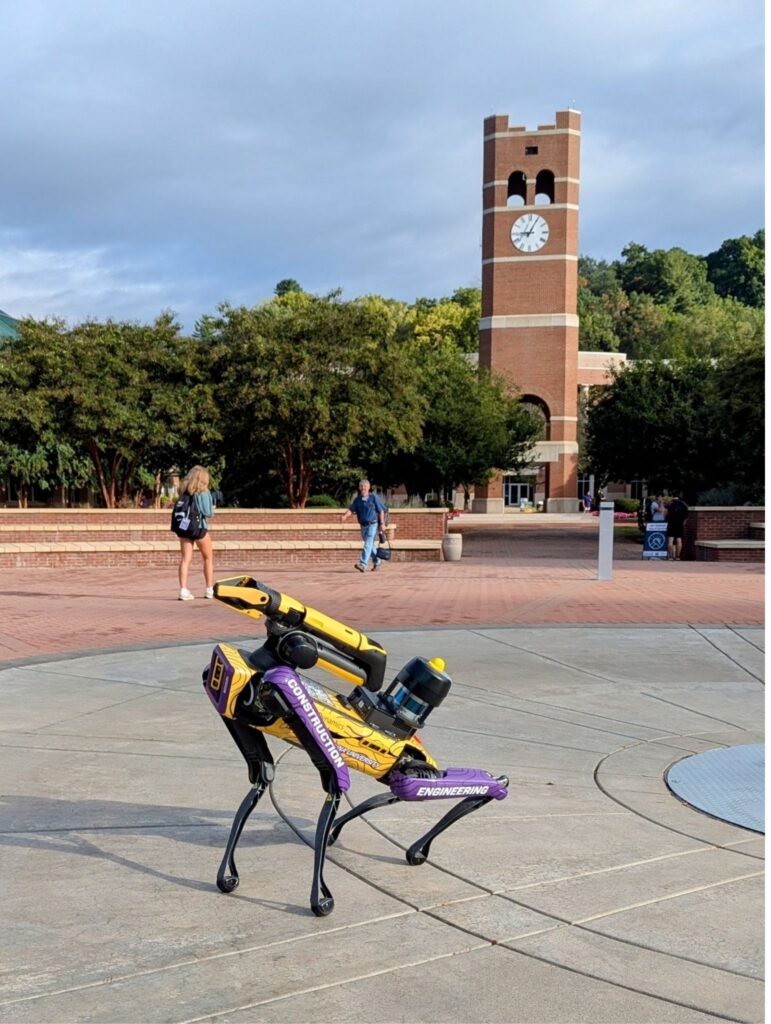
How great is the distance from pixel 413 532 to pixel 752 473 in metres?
11.2

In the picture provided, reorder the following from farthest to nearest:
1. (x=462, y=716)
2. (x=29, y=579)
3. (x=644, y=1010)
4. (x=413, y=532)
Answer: (x=413, y=532)
(x=29, y=579)
(x=462, y=716)
(x=644, y=1010)

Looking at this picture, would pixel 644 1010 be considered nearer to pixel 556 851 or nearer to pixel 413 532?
pixel 556 851

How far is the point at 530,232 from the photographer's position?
56.9m

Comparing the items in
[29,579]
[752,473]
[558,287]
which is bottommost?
[29,579]

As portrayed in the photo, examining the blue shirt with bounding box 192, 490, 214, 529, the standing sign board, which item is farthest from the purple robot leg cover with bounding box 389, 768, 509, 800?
the standing sign board

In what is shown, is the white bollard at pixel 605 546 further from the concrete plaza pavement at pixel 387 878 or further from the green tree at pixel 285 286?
the green tree at pixel 285 286

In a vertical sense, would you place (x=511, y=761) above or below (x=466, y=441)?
below

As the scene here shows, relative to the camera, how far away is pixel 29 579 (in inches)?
704

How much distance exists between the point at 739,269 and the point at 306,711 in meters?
143

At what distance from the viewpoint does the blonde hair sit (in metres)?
13.2

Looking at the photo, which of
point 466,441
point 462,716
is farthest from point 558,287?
point 462,716

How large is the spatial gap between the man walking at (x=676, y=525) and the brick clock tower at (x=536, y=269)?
31.6 metres

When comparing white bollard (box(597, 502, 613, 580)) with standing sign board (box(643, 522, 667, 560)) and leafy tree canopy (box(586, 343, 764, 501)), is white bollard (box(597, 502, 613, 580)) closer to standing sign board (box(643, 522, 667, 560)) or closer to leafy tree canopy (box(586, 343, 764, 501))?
standing sign board (box(643, 522, 667, 560))

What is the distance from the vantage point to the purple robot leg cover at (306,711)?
385 cm
